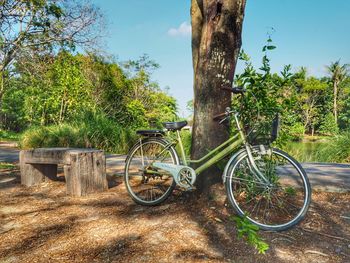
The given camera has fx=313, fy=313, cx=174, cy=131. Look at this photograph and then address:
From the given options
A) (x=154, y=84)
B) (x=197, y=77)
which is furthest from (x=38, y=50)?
(x=154, y=84)

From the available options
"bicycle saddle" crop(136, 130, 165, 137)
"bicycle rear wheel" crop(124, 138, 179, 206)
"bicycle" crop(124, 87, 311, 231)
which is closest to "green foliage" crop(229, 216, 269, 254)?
"bicycle" crop(124, 87, 311, 231)

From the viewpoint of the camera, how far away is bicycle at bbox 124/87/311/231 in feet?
9.39

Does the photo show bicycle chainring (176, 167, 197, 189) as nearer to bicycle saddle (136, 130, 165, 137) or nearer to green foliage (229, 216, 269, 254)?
bicycle saddle (136, 130, 165, 137)

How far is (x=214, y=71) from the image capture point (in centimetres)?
324

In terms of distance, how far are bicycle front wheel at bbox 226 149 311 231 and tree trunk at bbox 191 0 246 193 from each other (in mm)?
395

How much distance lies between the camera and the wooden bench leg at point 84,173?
378cm

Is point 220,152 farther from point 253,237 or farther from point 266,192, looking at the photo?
point 253,237

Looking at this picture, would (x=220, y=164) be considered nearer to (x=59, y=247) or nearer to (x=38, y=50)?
(x=59, y=247)

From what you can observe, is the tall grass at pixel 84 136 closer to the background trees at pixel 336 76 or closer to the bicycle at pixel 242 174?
the bicycle at pixel 242 174

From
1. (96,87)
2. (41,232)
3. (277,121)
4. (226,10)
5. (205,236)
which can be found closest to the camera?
(205,236)

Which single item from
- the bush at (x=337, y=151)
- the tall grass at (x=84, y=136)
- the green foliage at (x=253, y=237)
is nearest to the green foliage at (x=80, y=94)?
the tall grass at (x=84, y=136)

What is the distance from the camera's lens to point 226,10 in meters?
3.16

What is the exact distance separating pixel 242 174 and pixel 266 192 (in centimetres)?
28

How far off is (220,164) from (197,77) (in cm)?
96
